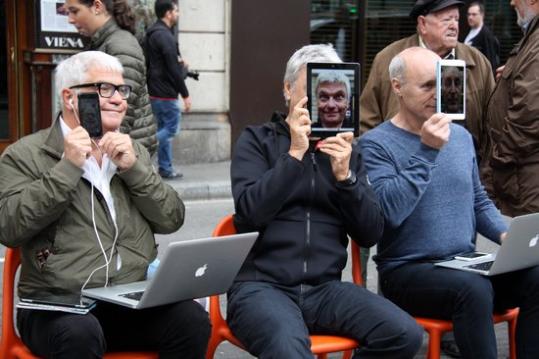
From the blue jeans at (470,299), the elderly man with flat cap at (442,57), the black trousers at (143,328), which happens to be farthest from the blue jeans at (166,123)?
the black trousers at (143,328)

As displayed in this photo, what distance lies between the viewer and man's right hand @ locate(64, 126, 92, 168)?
3.37 meters

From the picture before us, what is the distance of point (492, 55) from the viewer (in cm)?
1141

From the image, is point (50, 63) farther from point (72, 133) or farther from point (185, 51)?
point (72, 133)

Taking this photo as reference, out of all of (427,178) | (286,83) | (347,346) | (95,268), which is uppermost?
(286,83)

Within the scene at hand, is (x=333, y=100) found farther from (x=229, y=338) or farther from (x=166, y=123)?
(x=166, y=123)

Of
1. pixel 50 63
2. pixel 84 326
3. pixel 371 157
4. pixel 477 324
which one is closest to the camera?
pixel 84 326

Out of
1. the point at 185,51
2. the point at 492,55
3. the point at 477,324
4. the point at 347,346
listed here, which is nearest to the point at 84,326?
the point at 347,346

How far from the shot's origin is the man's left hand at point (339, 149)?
3.61 meters

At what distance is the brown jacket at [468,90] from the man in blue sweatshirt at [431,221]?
0.85 m

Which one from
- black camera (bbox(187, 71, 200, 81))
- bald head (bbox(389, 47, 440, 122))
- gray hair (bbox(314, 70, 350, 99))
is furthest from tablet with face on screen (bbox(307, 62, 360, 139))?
black camera (bbox(187, 71, 200, 81))

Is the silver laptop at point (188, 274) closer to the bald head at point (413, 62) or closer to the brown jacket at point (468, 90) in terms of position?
the bald head at point (413, 62)

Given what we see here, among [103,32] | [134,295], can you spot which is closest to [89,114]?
[134,295]

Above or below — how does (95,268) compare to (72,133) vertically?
below

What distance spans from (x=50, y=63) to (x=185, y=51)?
160cm
